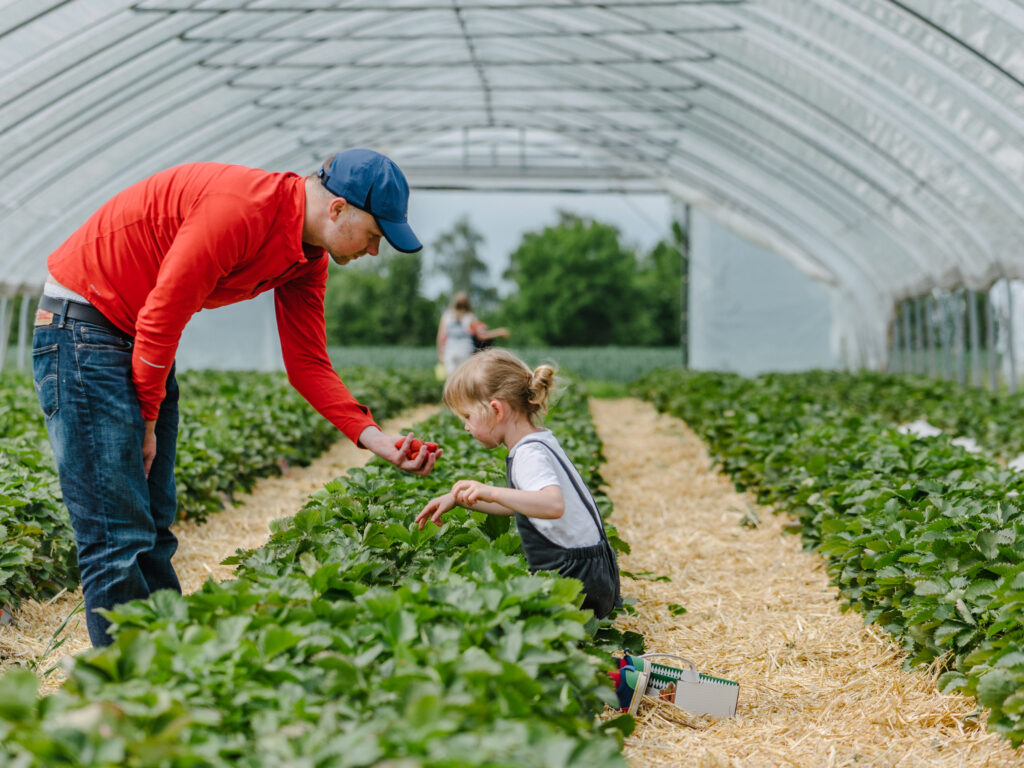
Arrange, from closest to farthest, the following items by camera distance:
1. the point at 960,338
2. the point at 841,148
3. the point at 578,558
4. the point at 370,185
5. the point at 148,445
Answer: the point at 370,185
the point at 148,445
the point at 578,558
the point at 841,148
the point at 960,338

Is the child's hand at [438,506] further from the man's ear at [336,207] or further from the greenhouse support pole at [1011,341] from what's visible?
the greenhouse support pole at [1011,341]

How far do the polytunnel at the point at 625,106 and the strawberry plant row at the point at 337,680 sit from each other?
5966mm

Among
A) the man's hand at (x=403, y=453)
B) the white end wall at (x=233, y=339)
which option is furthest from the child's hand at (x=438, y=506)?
the white end wall at (x=233, y=339)

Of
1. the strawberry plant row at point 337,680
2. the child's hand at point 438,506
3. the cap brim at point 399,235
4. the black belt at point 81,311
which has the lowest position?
the strawberry plant row at point 337,680

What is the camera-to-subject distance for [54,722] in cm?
156

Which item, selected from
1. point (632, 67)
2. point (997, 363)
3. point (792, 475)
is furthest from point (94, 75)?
point (997, 363)

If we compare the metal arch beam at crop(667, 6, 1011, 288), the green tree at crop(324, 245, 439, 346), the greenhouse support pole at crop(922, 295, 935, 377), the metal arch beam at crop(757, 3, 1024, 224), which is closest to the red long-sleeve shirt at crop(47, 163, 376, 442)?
the metal arch beam at crop(757, 3, 1024, 224)

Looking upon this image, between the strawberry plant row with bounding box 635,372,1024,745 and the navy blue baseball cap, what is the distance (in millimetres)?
1938

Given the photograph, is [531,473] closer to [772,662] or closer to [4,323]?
[772,662]

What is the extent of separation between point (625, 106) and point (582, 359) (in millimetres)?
13690

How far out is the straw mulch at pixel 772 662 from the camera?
268 centimetres

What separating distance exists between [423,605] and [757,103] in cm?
996

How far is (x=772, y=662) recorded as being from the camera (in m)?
3.51

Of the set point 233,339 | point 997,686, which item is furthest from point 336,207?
point 233,339
